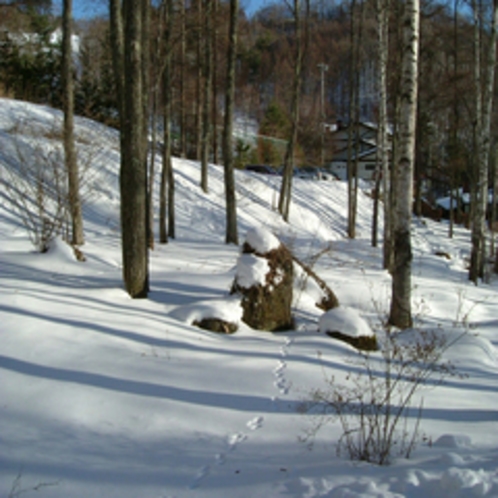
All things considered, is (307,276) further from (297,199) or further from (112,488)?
(297,199)

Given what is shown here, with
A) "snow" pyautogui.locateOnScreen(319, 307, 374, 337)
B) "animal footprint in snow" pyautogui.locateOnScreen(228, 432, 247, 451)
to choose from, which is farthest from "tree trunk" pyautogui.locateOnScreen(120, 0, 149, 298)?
"animal footprint in snow" pyautogui.locateOnScreen(228, 432, 247, 451)

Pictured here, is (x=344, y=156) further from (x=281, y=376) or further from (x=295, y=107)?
(x=281, y=376)

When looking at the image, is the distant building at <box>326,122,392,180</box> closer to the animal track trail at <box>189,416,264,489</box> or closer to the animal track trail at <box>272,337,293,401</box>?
the animal track trail at <box>272,337,293,401</box>

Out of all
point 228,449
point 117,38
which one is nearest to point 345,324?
point 228,449

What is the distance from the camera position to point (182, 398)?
4.41 meters

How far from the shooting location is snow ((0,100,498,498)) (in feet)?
10.3

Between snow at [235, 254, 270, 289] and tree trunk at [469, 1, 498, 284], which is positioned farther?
tree trunk at [469, 1, 498, 284]

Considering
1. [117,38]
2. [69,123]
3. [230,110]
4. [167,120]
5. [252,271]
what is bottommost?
[252,271]

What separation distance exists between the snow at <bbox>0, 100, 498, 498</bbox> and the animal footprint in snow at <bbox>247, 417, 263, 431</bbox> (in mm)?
17

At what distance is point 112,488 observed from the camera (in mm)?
3074

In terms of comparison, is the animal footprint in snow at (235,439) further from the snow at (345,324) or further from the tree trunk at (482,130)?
the tree trunk at (482,130)

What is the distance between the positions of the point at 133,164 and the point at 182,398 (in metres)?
3.99

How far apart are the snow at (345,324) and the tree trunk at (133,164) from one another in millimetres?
2786

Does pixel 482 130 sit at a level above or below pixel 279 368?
above
